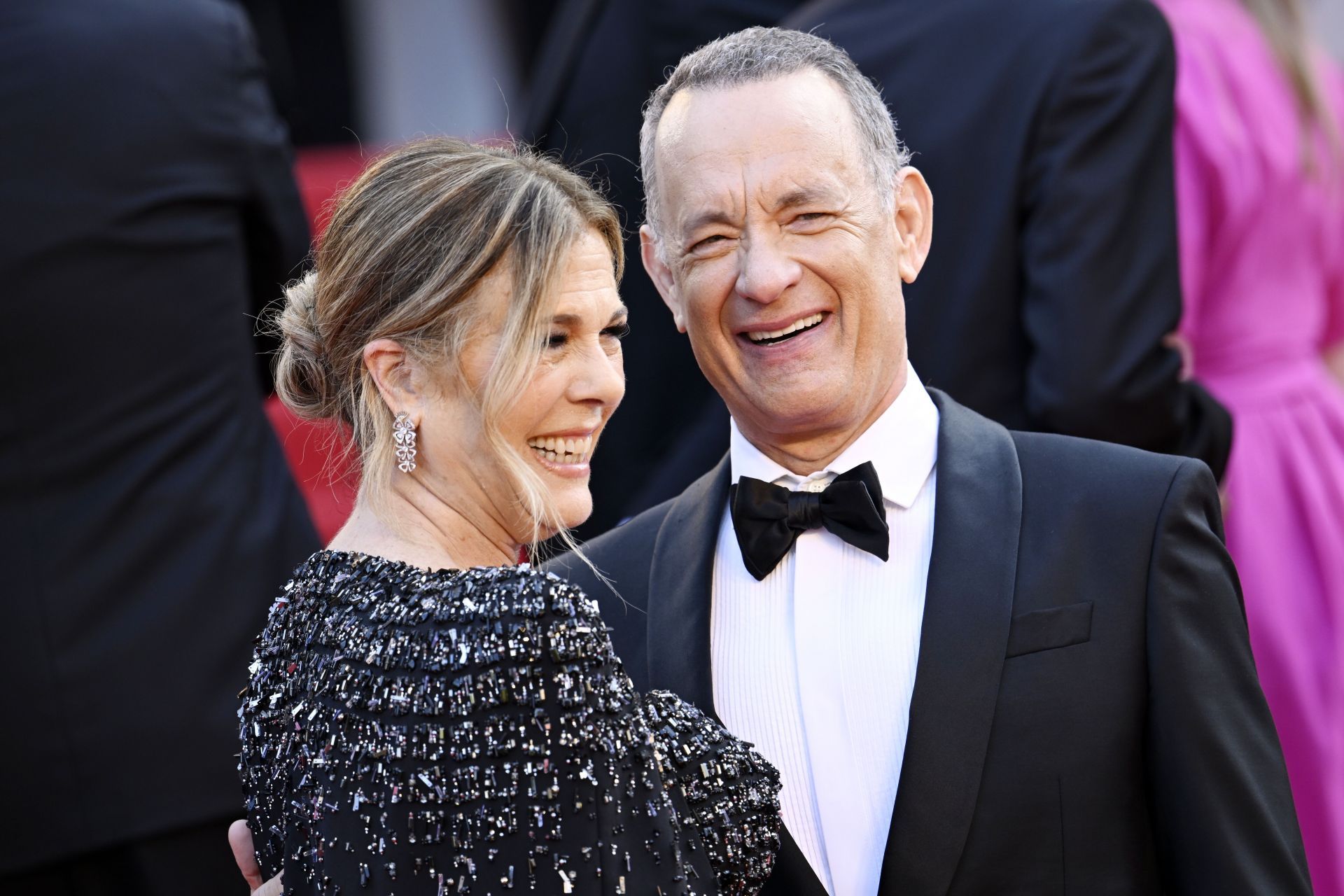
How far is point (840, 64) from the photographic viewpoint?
7.16 feet

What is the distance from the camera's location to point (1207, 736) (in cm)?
187

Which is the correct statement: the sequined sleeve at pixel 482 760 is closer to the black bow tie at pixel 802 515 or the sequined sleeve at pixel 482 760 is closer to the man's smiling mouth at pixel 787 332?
the black bow tie at pixel 802 515

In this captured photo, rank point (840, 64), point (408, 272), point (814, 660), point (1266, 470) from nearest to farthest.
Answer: point (408, 272) → point (814, 660) → point (840, 64) → point (1266, 470)

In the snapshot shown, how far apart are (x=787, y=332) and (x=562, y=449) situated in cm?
41

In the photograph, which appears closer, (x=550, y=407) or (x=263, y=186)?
(x=550, y=407)

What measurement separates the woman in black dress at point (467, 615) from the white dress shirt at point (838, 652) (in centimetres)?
17

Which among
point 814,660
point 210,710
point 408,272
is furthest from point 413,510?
point 210,710

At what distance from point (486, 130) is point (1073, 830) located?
741 centimetres

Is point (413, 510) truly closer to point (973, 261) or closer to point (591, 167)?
point (973, 261)

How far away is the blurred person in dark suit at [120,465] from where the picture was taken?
2.62m

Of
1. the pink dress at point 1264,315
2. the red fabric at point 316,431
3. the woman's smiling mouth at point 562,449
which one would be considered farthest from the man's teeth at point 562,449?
the pink dress at point 1264,315

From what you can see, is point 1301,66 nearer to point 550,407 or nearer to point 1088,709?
point 1088,709

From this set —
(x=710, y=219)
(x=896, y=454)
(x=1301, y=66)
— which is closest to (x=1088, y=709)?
(x=896, y=454)

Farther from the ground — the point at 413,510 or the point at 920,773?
the point at 413,510
